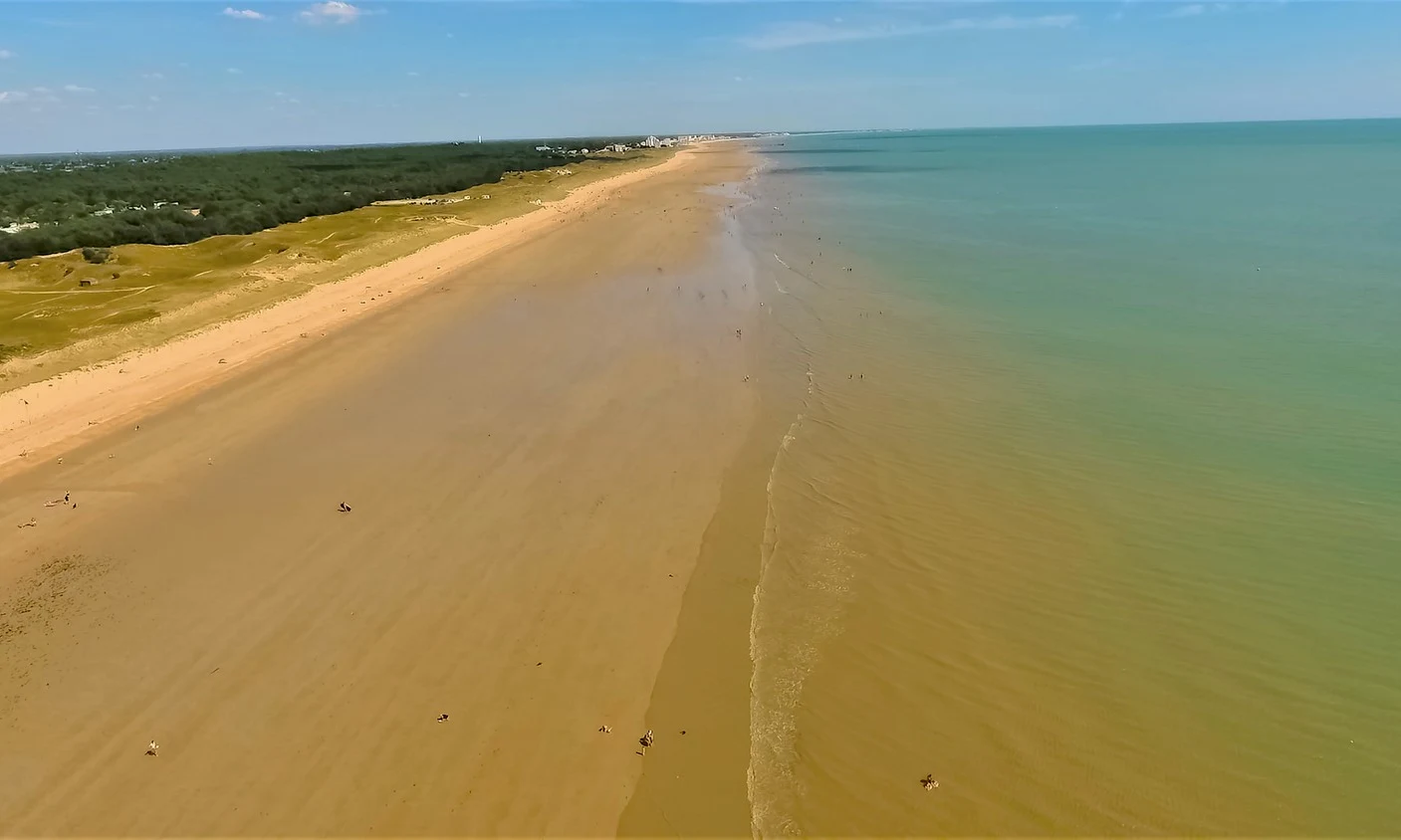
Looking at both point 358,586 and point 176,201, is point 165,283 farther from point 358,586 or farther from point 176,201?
point 176,201

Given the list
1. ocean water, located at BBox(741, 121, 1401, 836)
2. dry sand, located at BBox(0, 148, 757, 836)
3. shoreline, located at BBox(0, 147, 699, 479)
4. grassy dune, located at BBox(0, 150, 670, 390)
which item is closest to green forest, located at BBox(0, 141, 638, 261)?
grassy dune, located at BBox(0, 150, 670, 390)

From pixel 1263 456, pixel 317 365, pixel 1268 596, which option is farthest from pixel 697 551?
pixel 317 365

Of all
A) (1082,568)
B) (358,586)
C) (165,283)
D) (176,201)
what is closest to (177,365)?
(165,283)

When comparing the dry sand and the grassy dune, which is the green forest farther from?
the dry sand

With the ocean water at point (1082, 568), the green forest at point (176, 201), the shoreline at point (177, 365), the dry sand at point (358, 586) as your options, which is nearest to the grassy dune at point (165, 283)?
the shoreline at point (177, 365)

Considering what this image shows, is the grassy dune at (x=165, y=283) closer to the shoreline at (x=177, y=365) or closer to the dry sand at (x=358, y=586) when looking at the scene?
the shoreline at (x=177, y=365)

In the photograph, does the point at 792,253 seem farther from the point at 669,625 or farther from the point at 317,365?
the point at 669,625
